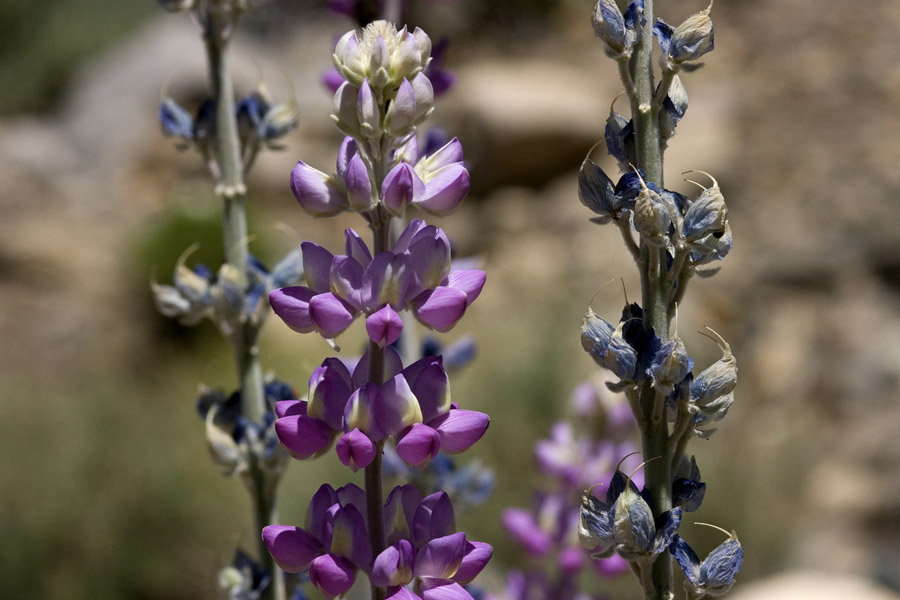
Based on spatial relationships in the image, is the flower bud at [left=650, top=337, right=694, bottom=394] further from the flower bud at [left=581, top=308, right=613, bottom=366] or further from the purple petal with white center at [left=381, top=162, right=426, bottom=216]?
the purple petal with white center at [left=381, top=162, right=426, bottom=216]

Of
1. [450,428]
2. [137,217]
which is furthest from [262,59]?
[450,428]

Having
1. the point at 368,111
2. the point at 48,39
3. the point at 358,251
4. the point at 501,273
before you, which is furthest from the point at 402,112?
the point at 48,39

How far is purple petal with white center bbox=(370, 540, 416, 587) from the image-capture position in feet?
2.38

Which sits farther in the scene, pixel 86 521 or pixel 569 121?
pixel 569 121

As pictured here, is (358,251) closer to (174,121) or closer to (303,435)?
(303,435)

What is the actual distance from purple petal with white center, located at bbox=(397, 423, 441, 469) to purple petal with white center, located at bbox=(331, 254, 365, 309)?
4.5 inches

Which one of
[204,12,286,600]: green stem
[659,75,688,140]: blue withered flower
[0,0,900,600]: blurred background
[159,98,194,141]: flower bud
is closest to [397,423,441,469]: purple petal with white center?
[659,75,688,140]: blue withered flower

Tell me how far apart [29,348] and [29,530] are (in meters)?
3.58

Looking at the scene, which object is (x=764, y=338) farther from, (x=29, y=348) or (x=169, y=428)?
(x=29, y=348)

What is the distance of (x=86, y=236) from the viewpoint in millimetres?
8570

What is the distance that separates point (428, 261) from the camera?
0.75 m

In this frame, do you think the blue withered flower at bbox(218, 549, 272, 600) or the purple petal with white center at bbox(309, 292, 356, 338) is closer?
the purple petal with white center at bbox(309, 292, 356, 338)

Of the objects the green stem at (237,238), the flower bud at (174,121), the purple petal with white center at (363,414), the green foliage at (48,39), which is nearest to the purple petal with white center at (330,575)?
the purple petal with white center at (363,414)

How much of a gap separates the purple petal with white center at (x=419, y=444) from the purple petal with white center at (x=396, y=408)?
0.04 ft
